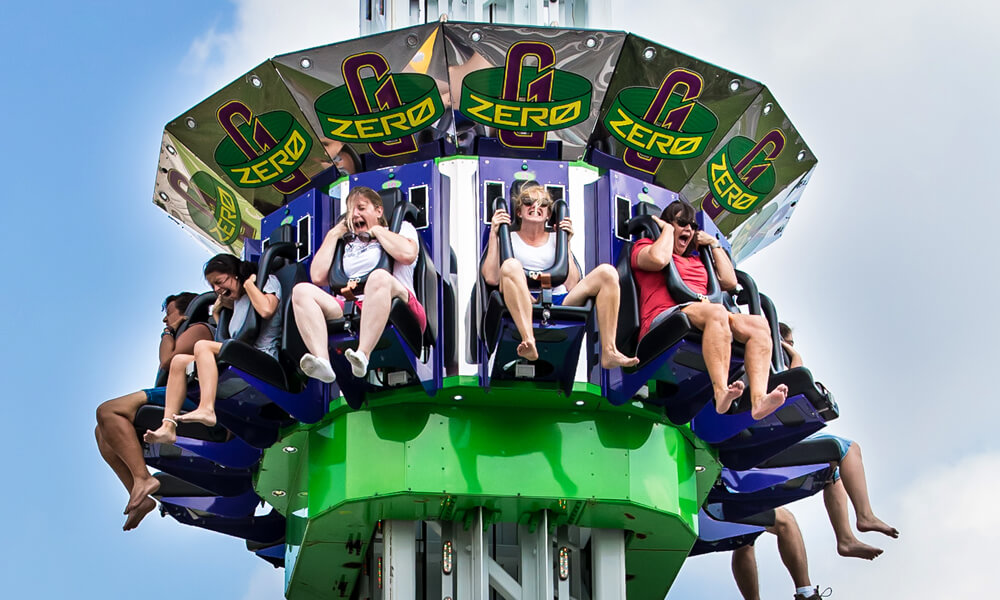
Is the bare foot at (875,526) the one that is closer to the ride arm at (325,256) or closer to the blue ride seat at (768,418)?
the blue ride seat at (768,418)

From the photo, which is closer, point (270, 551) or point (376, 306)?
point (376, 306)

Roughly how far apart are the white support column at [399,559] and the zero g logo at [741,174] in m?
6.44

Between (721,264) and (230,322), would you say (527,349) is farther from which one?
(230,322)

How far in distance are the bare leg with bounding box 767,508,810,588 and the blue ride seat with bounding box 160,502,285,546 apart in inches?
284

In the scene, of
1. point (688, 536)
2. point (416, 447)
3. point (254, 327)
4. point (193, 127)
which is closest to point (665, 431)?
point (688, 536)

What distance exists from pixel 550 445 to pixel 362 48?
5.67 metres

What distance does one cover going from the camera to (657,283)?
1038 inches

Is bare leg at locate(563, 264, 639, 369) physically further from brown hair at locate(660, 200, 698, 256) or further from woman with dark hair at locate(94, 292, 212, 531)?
woman with dark hair at locate(94, 292, 212, 531)

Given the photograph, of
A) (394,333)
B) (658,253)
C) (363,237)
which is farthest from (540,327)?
(363,237)

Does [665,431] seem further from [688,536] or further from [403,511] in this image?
[403,511]

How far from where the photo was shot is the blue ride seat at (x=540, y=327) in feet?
83.8

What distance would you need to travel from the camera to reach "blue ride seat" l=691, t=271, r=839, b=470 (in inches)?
1048

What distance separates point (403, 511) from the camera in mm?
26984

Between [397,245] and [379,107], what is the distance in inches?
109
